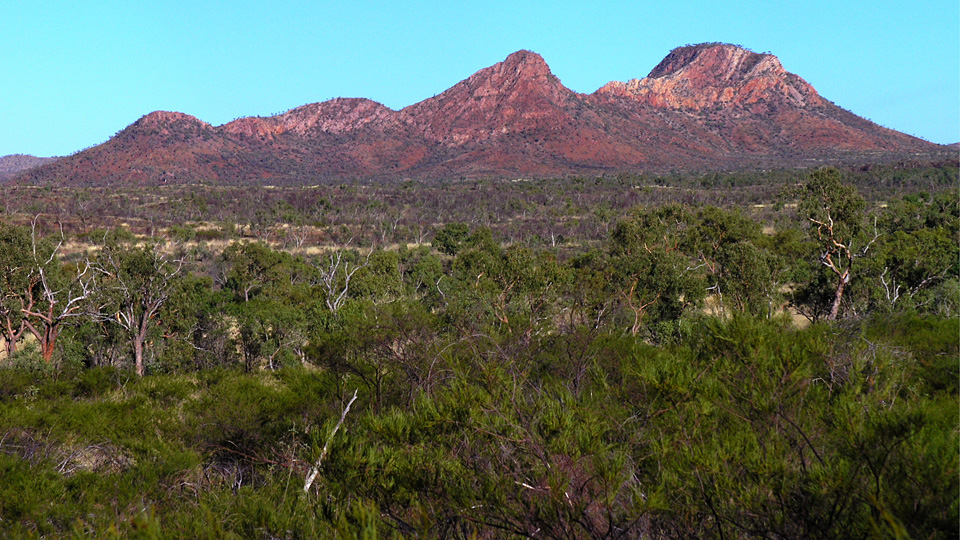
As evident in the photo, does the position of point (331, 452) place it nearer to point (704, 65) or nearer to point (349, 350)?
point (349, 350)

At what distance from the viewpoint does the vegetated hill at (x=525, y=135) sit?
4395 inches

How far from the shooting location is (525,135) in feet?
433

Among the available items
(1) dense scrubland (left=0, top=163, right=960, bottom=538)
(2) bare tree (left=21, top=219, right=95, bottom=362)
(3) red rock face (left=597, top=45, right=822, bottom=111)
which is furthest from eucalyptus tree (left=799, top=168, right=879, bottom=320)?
(3) red rock face (left=597, top=45, right=822, bottom=111)

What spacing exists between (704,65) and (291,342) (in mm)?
179771

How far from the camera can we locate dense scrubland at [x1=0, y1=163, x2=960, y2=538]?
119 inches

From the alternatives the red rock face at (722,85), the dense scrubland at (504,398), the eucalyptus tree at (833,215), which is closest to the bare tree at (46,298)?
the dense scrubland at (504,398)

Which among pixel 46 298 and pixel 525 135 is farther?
pixel 525 135

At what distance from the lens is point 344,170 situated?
12212cm

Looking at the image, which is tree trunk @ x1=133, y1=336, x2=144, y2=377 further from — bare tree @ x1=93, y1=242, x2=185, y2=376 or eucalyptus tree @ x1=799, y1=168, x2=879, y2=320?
eucalyptus tree @ x1=799, y1=168, x2=879, y2=320

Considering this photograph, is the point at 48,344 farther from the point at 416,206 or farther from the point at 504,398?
the point at 416,206

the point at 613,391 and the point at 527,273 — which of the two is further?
the point at 527,273

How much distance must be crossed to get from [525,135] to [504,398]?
132293 mm

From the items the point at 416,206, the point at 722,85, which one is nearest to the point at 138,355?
the point at 416,206

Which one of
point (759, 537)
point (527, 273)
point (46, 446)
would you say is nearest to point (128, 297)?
point (46, 446)
